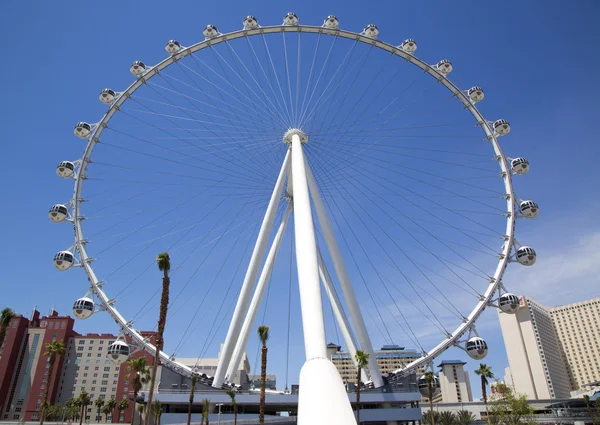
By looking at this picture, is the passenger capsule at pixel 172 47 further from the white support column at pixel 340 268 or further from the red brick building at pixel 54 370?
the red brick building at pixel 54 370

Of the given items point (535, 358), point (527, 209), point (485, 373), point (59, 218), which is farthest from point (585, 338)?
point (59, 218)

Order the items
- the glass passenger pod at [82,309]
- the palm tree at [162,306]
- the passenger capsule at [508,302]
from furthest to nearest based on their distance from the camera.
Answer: the passenger capsule at [508,302] → the glass passenger pod at [82,309] → the palm tree at [162,306]

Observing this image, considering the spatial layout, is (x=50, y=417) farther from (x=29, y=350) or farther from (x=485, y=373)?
(x=485, y=373)

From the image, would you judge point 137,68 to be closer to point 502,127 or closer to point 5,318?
point 5,318

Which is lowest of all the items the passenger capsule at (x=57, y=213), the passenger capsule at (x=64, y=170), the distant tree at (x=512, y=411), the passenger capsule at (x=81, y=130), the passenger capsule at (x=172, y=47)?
the distant tree at (x=512, y=411)

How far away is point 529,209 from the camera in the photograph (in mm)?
39094

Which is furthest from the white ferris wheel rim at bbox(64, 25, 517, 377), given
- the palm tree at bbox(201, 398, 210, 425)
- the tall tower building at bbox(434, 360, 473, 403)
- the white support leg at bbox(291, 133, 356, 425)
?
the tall tower building at bbox(434, 360, 473, 403)

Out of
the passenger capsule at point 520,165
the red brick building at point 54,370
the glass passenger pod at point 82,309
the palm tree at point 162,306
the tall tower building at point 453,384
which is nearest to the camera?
the palm tree at point 162,306

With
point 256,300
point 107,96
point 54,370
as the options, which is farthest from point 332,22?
point 54,370

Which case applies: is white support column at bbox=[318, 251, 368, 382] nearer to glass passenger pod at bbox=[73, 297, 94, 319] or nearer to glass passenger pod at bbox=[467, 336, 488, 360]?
glass passenger pod at bbox=[467, 336, 488, 360]

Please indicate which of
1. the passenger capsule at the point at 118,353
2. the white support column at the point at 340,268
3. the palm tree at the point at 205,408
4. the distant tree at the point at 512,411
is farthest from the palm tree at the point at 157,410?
the distant tree at the point at 512,411

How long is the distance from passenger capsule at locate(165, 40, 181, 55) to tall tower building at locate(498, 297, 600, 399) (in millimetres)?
156696

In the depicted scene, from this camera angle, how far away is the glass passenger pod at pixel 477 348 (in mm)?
36062

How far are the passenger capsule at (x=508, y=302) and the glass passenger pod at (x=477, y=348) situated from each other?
3.40 meters
